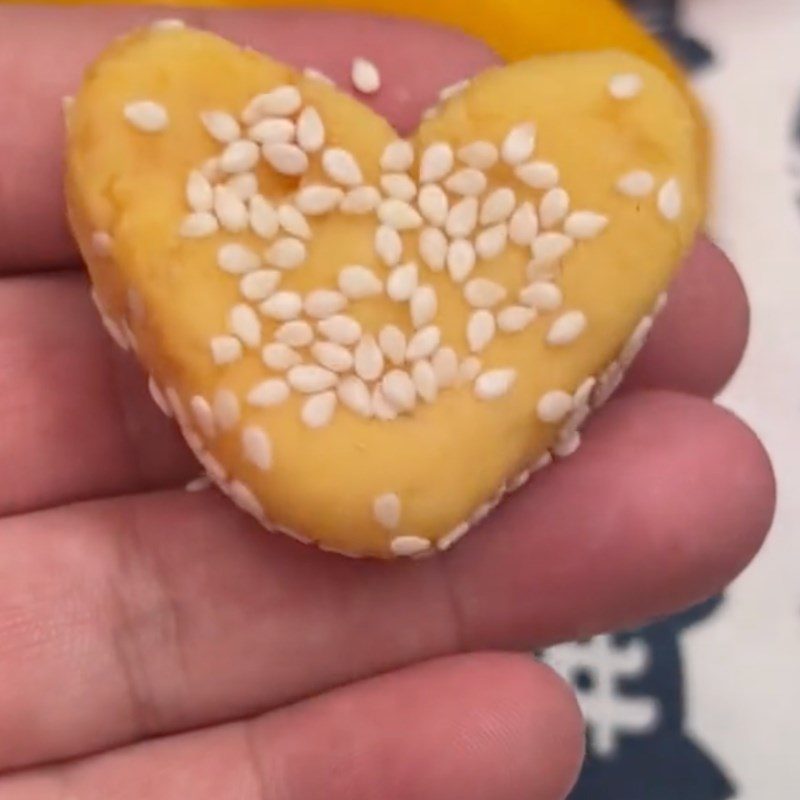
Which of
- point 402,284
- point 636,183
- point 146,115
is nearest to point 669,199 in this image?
point 636,183

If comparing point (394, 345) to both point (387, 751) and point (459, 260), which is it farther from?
point (387, 751)

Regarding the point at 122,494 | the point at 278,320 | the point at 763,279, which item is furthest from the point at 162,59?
the point at 763,279

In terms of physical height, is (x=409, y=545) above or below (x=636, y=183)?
below

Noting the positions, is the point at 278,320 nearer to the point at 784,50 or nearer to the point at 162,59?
the point at 162,59

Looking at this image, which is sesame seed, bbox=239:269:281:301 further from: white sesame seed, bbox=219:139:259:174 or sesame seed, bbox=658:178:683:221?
sesame seed, bbox=658:178:683:221

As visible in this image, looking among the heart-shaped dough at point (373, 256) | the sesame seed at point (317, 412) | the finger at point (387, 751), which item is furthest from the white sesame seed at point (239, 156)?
the finger at point (387, 751)

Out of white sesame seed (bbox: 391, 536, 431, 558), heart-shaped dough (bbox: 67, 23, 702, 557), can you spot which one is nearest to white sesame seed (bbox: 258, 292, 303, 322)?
heart-shaped dough (bbox: 67, 23, 702, 557)
